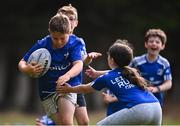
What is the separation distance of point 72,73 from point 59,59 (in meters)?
0.42

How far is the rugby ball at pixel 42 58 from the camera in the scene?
8789 mm

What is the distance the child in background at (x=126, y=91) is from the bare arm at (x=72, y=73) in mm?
67

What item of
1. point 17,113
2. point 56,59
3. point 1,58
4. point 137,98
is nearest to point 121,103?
point 137,98

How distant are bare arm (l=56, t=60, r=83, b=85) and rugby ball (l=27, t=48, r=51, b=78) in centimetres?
34

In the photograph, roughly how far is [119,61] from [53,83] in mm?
1108

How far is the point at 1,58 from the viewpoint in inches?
1017

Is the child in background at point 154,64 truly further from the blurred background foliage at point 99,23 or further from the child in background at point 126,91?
the blurred background foliage at point 99,23

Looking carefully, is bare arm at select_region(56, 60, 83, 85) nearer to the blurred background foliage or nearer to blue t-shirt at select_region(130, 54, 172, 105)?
blue t-shirt at select_region(130, 54, 172, 105)

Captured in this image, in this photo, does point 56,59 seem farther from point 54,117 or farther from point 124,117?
point 124,117

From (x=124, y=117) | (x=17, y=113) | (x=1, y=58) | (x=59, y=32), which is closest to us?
(x=124, y=117)

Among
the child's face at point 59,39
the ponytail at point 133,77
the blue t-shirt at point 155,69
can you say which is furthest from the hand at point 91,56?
the blue t-shirt at point 155,69

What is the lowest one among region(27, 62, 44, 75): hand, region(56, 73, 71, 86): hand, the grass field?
the grass field

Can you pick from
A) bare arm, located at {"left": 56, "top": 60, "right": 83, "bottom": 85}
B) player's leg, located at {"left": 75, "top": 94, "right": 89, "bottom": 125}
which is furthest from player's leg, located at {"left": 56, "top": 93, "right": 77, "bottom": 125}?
player's leg, located at {"left": 75, "top": 94, "right": 89, "bottom": 125}

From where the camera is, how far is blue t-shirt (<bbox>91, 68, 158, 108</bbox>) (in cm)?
800
